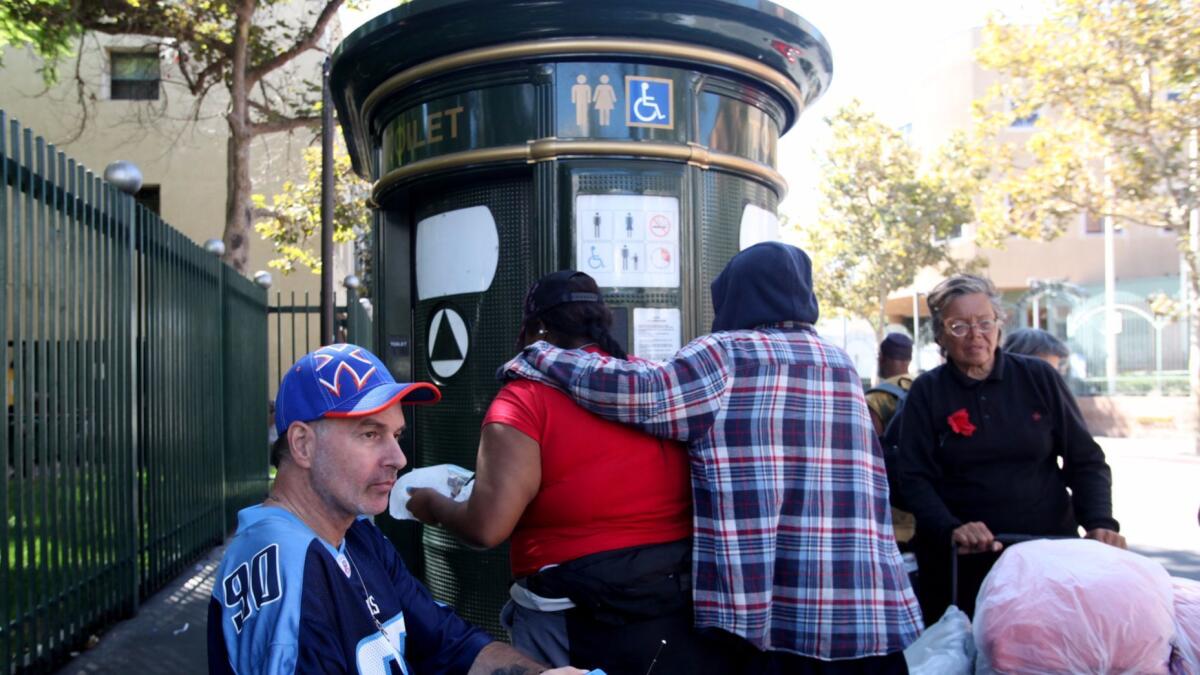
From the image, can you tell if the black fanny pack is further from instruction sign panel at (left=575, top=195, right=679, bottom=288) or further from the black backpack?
instruction sign panel at (left=575, top=195, right=679, bottom=288)

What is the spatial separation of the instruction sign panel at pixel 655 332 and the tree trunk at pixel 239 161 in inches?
389

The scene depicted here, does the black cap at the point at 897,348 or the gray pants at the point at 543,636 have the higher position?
the black cap at the point at 897,348

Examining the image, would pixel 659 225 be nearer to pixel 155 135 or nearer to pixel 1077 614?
pixel 1077 614

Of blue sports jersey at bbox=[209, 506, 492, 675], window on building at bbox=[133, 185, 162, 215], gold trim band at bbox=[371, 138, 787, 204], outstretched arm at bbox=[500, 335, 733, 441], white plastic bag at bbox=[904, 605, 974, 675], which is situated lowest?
white plastic bag at bbox=[904, 605, 974, 675]

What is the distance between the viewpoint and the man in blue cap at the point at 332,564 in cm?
173

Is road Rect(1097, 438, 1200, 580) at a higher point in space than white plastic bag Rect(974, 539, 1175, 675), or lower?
lower

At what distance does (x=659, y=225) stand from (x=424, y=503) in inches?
76.2

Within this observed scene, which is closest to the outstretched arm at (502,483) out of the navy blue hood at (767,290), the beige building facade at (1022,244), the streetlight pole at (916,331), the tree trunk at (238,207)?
the navy blue hood at (767,290)

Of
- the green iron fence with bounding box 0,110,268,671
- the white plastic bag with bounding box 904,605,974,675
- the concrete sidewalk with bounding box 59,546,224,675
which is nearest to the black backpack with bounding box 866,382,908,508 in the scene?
the white plastic bag with bounding box 904,605,974,675

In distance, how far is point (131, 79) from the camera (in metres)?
21.0

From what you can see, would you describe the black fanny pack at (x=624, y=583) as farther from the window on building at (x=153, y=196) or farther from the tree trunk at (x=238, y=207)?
the window on building at (x=153, y=196)

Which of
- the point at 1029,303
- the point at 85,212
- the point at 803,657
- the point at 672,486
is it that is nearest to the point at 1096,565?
the point at 803,657

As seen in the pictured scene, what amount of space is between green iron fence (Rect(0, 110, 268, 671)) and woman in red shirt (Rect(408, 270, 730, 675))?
2.71 metres

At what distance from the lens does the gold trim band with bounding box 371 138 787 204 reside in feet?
13.8
